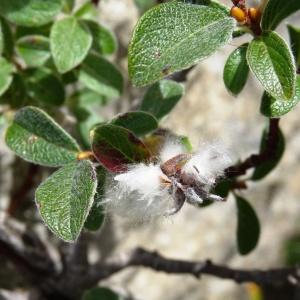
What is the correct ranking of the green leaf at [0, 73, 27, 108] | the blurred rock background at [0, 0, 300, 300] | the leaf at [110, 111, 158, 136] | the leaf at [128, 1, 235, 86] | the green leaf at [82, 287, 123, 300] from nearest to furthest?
1. the leaf at [128, 1, 235, 86]
2. the leaf at [110, 111, 158, 136]
3. the green leaf at [0, 73, 27, 108]
4. the green leaf at [82, 287, 123, 300]
5. the blurred rock background at [0, 0, 300, 300]

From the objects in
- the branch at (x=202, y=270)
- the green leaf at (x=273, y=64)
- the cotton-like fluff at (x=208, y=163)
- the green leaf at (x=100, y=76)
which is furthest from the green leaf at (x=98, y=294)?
the green leaf at (x=273, y=64)

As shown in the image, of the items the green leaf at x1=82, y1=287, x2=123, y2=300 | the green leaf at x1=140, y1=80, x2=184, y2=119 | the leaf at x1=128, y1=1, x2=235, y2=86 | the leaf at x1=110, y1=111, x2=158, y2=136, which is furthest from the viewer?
the green leaf at x1=82, y1=287, x2=123, y2=300

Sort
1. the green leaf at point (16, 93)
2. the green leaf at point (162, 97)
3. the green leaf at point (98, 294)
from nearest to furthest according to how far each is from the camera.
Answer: the green leaf at point (162, 97)
the green leaf at point (16, 93)
the green leaf at point (98, 294)

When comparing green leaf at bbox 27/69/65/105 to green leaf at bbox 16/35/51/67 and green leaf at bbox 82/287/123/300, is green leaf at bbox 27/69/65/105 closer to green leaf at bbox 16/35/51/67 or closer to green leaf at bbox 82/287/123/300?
green leaf at bbox 16/35/51/67

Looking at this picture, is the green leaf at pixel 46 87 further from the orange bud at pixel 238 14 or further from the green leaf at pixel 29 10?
the orange bud at pixel 238 14

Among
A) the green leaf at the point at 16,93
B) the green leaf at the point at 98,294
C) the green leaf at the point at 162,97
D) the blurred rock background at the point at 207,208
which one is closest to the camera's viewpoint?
the green leaf at the point at 162,97

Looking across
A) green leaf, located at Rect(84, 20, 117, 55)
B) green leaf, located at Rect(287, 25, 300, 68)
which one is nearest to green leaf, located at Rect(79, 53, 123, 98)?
green leaf, located at Rect(84, 20, 117, 55)

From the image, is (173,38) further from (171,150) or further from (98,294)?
(98,294)

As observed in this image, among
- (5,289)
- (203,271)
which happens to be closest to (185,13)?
(203,271)
